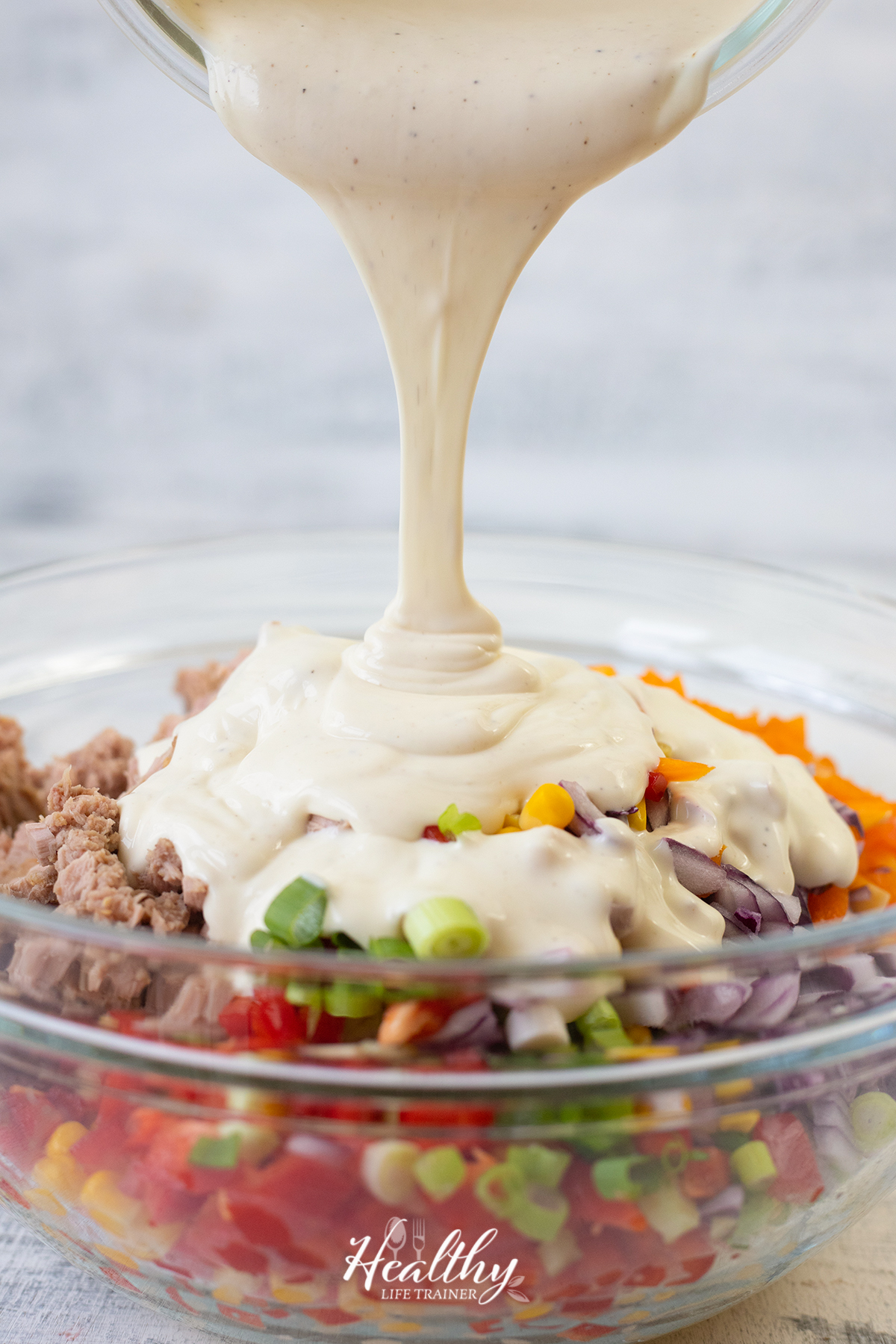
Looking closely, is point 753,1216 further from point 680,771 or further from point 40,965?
point 40,965

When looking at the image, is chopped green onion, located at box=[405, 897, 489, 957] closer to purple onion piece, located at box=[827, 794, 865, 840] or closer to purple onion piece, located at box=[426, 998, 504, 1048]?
purple onion piece, located at box=[426, 998, 504, 1048]

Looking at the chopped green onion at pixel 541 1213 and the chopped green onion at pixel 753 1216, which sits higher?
the chopped green onion at pixel 541 1213

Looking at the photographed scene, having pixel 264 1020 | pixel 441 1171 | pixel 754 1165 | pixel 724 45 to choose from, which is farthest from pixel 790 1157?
pixel 724 45

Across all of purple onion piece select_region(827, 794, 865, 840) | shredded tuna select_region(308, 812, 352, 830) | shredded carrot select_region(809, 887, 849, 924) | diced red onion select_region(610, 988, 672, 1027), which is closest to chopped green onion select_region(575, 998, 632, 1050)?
diced red onion select_region(610, 988, 672, 1027)

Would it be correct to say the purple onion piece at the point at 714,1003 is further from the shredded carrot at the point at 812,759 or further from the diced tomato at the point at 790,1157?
the shredded carrot at the point at 812,759

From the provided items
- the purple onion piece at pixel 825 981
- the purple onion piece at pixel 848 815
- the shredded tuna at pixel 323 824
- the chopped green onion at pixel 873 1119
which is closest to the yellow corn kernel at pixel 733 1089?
the purple onion piece at pixel 825 981

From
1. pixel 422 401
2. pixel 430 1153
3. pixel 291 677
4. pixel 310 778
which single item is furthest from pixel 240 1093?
pixel 422 401

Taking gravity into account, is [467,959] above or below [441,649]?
below
